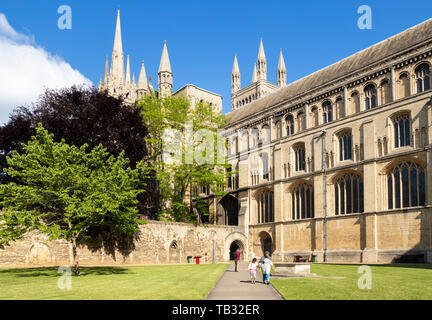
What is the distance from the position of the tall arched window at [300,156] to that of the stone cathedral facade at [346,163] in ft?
0.36

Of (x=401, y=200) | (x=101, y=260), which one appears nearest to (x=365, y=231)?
(x=401, y=200)

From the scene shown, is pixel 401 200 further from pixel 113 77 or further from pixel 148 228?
pixel 113 77

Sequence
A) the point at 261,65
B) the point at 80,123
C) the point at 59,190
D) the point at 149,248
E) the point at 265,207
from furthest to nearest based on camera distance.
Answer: the point at 261,65 → the point at 265,207 → the point at 149,248 → the point at 80,123 → the point at 59,190

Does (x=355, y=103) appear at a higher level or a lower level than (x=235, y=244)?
higher

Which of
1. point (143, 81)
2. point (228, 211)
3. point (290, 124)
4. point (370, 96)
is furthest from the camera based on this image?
point (143, 81)

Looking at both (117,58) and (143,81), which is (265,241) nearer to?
(143,81)

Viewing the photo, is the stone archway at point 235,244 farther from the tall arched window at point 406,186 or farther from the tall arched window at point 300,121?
the tall arched window at point 406,186

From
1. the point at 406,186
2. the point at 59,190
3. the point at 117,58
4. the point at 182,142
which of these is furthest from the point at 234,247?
the point at 117,58

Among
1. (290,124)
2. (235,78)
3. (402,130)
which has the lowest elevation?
(402,130)

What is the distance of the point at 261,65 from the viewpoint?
86188mm

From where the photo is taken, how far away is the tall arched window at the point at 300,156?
42.5 meters

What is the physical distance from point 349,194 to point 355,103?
848 centimetres
